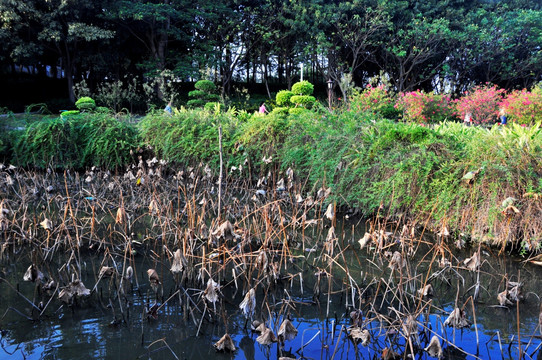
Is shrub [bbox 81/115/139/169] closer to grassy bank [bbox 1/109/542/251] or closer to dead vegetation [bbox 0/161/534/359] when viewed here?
grassy bank [bbox 1/109/542/251]

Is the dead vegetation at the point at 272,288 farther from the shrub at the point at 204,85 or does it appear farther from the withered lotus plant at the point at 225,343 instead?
the shrub at the point at 204,85

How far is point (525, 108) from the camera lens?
13.9 meters

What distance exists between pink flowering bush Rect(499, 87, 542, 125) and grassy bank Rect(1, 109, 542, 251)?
357 inches

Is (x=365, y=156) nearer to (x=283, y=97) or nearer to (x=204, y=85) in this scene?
(x=283, y=97)

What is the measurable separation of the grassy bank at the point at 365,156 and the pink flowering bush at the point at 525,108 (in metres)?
9.08

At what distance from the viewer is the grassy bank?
4.52 m

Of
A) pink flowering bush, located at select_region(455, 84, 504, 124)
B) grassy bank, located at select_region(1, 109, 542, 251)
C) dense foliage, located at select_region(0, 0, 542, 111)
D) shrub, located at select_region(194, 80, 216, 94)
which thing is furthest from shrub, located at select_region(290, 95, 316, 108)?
grassy bank, located at select_region(1, 109, 542, 251)

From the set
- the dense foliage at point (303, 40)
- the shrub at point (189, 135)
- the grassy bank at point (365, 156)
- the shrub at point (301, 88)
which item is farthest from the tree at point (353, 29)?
the grassy bank at point (365, 156)

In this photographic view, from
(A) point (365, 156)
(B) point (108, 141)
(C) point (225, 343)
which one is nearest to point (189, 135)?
(B) point (108, 141)

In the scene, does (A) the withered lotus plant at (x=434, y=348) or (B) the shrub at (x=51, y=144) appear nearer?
(A) the withered lotus plant at (x=434, y=348)

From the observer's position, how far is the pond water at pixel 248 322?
8.84 feet

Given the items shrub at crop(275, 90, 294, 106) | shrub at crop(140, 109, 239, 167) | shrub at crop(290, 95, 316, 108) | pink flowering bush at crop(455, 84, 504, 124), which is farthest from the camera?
shrub at crop(275, 90, 294, 106)

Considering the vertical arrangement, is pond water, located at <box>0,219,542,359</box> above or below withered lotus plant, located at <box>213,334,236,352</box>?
below

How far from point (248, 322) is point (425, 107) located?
13034 mm
